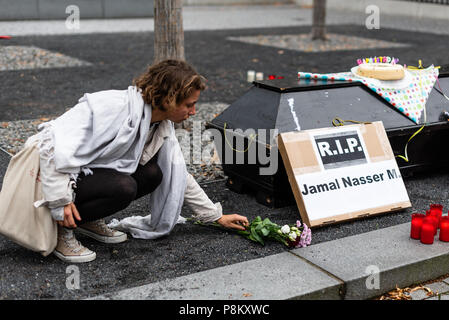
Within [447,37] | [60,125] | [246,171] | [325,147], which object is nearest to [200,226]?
[246,171]

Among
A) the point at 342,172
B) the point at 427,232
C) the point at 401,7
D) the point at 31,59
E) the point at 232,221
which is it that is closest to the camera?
the point at 427,232

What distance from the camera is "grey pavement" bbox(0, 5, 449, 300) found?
2.77 meters

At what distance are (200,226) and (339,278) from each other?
41.8 inches

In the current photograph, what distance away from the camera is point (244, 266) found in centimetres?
299

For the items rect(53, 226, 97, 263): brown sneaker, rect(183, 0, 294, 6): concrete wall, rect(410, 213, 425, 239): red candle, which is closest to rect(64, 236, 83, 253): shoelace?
rect(53, 226, 97, 263): brown sneaker

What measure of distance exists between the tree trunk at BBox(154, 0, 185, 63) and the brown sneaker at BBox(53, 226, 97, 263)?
298 centimetres

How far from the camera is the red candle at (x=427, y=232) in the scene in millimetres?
3281

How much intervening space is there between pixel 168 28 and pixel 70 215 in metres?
3.20

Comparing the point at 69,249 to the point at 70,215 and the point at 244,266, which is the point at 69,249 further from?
the point at 244,266

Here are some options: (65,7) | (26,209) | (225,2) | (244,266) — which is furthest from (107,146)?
(225,2)

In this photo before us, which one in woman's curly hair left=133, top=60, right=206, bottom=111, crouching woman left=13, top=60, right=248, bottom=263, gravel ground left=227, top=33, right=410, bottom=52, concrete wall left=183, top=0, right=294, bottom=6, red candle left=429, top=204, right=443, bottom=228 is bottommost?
gravel ground left=227, top=33, right=410, bottom=52

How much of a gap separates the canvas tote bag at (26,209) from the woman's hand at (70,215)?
0.11m

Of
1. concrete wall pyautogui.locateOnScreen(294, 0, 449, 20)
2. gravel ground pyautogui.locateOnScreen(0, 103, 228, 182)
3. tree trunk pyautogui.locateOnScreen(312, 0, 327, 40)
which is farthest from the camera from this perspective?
concrete wall pyautogui.locateOnScreen(294, 0, 449, 20)

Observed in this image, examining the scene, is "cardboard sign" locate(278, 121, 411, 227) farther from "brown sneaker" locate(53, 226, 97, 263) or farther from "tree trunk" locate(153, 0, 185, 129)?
"tree trunk" locate(153, 0, 185, 129)
